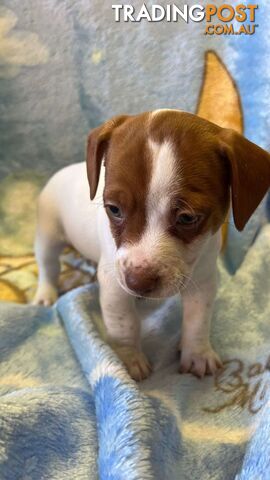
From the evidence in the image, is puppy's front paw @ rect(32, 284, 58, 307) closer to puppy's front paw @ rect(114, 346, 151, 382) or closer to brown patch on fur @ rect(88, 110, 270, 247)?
puppy's front paw @ rect(114, 346, 151, 382)

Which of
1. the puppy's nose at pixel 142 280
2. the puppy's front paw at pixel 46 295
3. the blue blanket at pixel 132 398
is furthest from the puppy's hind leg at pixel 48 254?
the puppy's nose at pixel 142 280

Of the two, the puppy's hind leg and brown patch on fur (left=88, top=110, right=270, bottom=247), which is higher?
brown patch on fur (left=88, top=110, right=270, bottom=247)

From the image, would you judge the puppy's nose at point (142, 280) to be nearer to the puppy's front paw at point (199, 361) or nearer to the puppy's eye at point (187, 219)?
the puppy's eye at point (187, 219)

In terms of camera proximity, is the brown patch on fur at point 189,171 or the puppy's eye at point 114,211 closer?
the brown patch on fur at point 189,171

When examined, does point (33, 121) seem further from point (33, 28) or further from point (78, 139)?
point (33, 28)

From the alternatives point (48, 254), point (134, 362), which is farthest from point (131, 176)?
point (48, 254)

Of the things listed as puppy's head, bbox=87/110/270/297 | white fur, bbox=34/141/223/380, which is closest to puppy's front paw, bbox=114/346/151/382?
white fur, bbox=34/141/223/380
